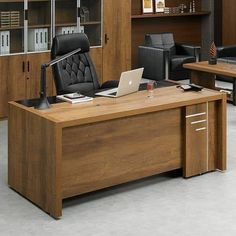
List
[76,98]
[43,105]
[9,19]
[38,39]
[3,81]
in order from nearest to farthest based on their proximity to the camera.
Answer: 1. [43,105]
2. [76,98]
3. [3,81]
4. [9,19]
5. [38,39]

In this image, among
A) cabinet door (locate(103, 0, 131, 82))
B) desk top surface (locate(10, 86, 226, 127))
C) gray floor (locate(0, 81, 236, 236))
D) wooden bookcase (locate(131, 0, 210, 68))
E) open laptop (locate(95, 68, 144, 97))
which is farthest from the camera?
wooden bookcase (locate(131, 0, 210, 68))

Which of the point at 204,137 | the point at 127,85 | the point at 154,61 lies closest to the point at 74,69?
the point at 127,85

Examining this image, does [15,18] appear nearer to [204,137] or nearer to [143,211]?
[204,137]

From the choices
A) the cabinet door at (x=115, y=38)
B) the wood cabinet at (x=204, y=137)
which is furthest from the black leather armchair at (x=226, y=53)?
the wood cabinet at (x=204, y=137)

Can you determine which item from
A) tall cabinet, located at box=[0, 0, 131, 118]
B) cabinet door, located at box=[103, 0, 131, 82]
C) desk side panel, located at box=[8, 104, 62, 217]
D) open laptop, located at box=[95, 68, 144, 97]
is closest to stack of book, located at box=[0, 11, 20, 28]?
tall cabinet, located at box=[0, 0, 131, 118]

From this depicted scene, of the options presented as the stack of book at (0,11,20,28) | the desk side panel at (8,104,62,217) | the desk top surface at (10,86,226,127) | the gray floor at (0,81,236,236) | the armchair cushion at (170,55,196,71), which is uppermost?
the stack of book at (0,11,20,28)

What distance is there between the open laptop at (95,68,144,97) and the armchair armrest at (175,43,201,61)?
15.6 feet

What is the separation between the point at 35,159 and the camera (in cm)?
462

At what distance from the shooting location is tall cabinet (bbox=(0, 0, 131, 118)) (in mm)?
7500

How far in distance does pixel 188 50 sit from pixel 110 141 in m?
5.68

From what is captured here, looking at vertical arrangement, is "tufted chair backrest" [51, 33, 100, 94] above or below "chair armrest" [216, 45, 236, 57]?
below

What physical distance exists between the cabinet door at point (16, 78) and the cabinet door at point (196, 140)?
2991 mm

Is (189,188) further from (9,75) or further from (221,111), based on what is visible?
(9,75)

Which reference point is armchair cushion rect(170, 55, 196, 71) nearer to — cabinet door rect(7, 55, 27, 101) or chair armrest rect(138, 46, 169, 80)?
chair armrest rect(138, 46, 169, 80)
